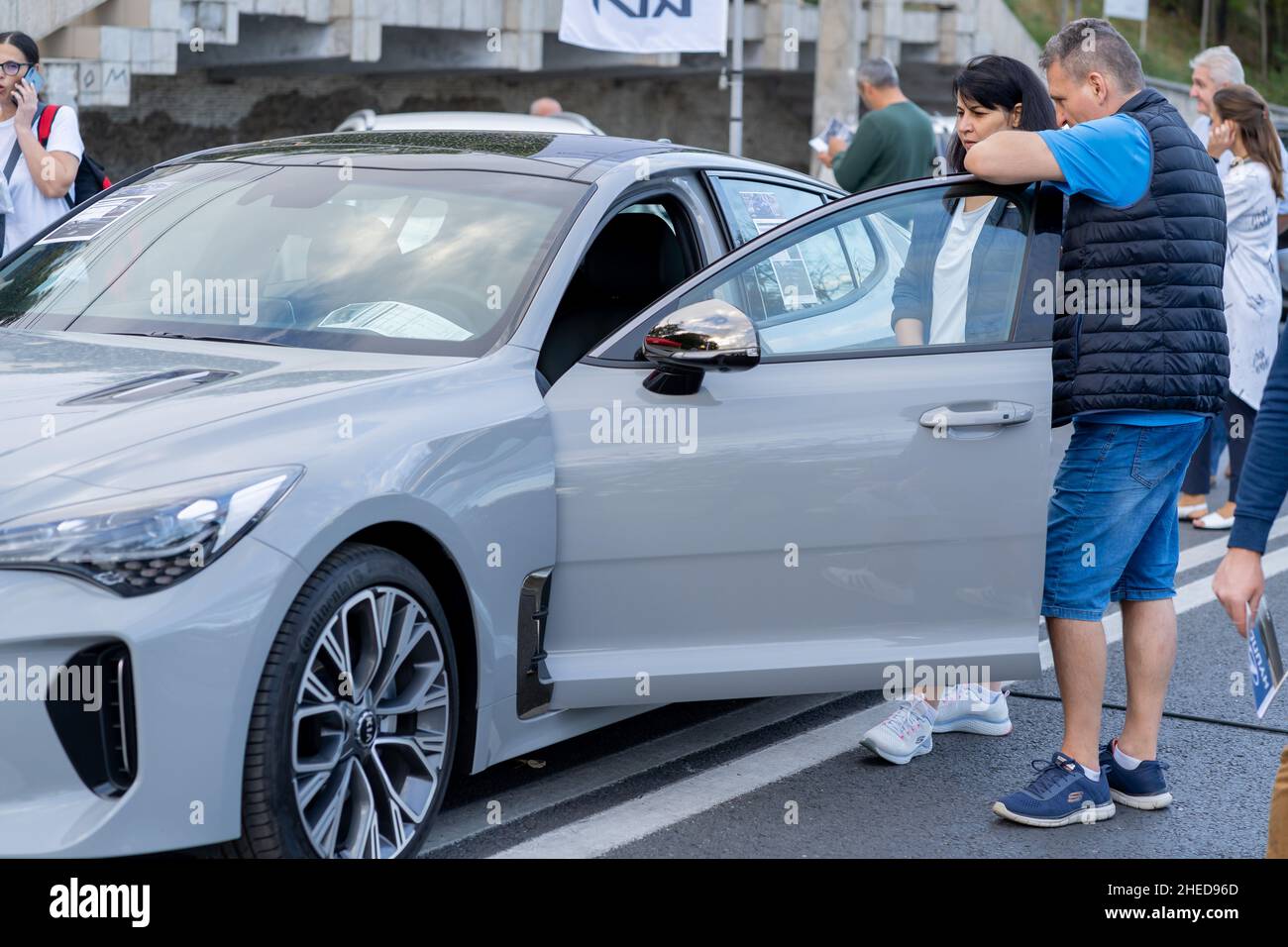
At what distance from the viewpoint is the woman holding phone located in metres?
6.59

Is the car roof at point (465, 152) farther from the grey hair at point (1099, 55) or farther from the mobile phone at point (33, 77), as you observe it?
the mobile phone at point (33, 77)

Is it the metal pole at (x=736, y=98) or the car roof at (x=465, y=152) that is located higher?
the metal pole at (x=736, y=98)

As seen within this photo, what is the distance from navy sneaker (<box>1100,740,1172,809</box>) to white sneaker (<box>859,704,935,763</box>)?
50 cm

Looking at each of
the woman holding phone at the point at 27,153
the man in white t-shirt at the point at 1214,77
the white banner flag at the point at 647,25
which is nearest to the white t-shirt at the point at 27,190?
the woman holding phone at the point at 27,153

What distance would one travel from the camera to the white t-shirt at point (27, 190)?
21.8ft

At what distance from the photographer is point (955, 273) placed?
4.24 meters

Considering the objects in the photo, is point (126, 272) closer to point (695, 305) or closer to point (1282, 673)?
point (695, 305)

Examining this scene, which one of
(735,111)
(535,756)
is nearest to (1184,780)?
(535,756)

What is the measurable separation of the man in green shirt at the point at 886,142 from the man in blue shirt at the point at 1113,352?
511 cm

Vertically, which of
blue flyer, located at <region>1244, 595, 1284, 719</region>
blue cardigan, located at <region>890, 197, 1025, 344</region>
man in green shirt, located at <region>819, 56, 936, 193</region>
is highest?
man in green shirt, located at <region>819, 56, 936, 193</region>

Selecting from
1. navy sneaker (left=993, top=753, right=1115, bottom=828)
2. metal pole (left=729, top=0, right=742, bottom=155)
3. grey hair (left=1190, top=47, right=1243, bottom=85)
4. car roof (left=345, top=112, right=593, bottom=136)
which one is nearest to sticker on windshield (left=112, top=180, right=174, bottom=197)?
navy sneaker (left=993, top=753, right=1115, bottom=828)

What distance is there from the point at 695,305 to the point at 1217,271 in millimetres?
1267

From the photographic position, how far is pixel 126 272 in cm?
430

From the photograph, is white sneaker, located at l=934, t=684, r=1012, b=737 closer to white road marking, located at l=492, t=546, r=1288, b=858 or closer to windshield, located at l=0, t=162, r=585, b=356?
white road marking, located at l=492, t=546, r=1288, b=858
